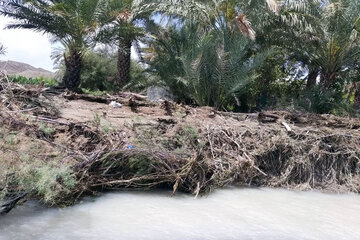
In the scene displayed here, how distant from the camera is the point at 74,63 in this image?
1352 cm

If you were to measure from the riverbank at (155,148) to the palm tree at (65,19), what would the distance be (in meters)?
3.02

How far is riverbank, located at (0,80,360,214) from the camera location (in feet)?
18.1

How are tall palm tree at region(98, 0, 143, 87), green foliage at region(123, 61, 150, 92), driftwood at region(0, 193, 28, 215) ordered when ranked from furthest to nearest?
green foliage at region(123, 61, 150, 92) < tall palm tree at region(98, 0, 143, 87) < driftwood at region(0, 193, 28, 215)

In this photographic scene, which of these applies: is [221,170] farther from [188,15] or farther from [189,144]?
[188,15]

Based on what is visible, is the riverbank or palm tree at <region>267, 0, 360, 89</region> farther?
palm tree at <region>267, 0, 360, 89</region>

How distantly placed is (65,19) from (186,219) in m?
9.24

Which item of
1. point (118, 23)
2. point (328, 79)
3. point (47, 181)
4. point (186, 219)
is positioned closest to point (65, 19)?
point (118, 23)

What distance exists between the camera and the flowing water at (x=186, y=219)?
14.6 ft

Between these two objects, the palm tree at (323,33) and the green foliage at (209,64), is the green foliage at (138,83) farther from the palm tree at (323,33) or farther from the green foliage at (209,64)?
the palm tree at (323,33)

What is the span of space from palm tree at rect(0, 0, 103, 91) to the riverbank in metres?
3.02

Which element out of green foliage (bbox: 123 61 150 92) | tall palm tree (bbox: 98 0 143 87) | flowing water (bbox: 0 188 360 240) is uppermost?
tall palm tree (bbox: 98 0 143 87)

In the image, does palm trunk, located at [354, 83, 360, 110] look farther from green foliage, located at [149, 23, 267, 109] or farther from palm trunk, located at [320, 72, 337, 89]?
green foliage, located at [149, 23, 267, 109]

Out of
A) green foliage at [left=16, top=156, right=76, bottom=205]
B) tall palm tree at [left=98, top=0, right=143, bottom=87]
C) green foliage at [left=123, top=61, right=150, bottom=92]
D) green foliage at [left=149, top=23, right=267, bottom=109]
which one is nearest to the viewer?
green foliage at [left=16, top=156, right=76, bottom=205]


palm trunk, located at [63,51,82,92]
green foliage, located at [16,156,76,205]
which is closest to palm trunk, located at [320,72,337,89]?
palm trunk, located at [63,51,82,92]
